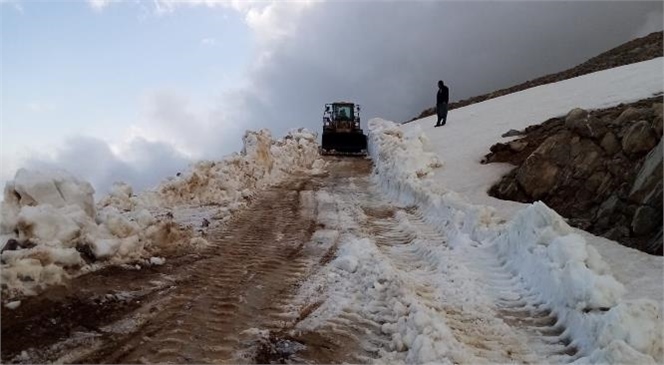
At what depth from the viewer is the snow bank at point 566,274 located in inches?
166

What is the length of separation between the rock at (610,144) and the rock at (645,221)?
2.05 m

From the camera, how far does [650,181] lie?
7.13m

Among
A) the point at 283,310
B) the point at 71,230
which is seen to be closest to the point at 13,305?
the point at 71,230

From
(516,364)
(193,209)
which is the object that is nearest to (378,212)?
(193,209)

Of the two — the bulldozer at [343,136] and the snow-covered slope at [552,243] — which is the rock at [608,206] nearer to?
the snow-covered slope at [552,243]

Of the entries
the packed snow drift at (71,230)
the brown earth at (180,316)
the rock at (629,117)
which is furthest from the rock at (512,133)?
the brown earth at (180,316)

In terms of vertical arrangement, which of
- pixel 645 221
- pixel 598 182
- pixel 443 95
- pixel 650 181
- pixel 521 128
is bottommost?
pixel 645 221

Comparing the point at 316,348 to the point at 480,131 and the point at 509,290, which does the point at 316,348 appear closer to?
the point at 509,290

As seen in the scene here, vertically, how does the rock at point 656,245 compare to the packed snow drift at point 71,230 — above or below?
below


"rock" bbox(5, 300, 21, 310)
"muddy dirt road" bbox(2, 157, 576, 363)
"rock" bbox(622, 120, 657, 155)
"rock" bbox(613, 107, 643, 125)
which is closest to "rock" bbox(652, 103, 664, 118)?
"rock" bbox(622, 120, 657, 155)

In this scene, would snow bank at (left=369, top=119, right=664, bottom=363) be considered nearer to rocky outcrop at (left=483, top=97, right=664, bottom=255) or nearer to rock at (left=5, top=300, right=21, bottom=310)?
rocky outcrop at (left=483, top=97, right=664, bottom=255)

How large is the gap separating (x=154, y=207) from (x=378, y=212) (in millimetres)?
4341

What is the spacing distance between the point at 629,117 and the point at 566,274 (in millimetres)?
5197

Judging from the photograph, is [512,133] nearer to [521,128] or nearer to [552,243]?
[521,128]
